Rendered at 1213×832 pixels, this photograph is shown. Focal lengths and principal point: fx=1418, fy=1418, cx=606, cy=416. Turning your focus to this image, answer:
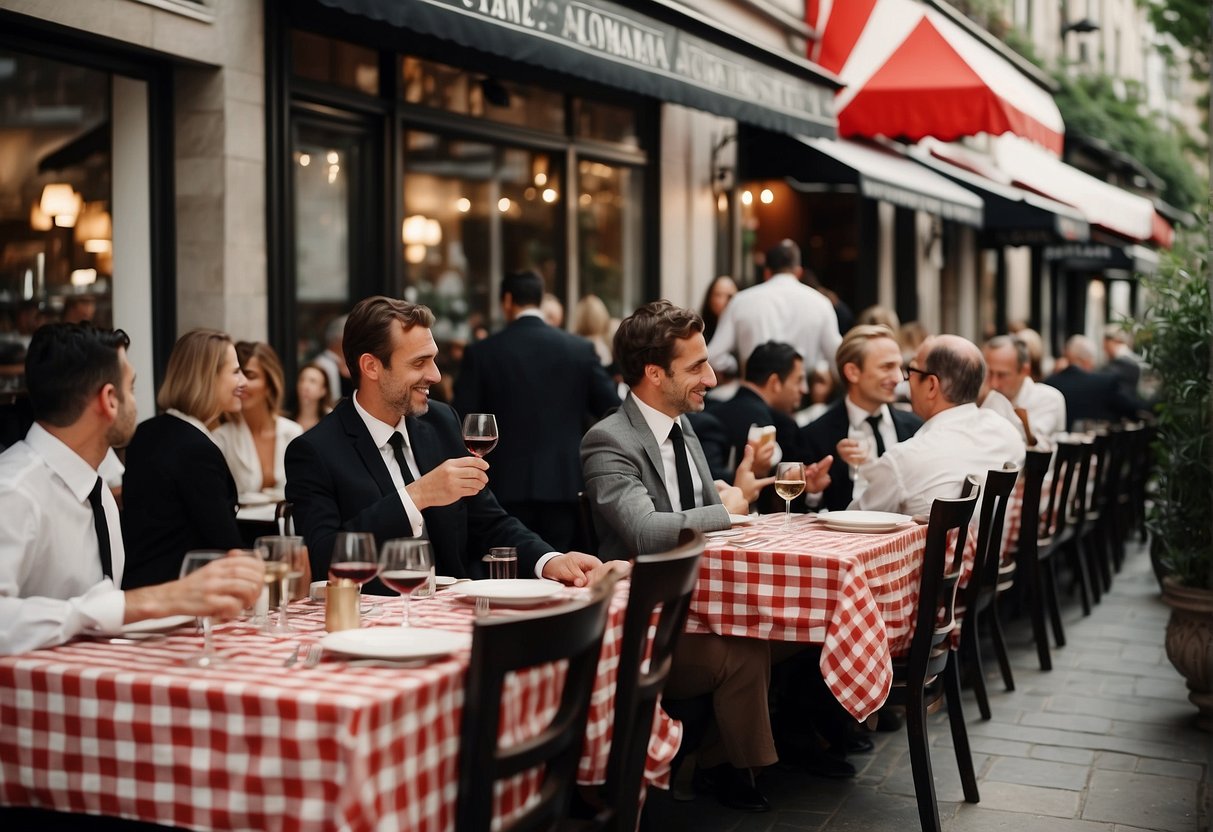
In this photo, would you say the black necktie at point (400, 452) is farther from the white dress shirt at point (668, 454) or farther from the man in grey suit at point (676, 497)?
the white dress shirt at point (668, 454)

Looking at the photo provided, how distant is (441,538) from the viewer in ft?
14.4

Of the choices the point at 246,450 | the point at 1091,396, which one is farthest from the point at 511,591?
the point at 1091,396

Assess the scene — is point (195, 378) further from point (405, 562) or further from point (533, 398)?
point (533, 398)

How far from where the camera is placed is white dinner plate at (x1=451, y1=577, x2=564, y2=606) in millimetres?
3412

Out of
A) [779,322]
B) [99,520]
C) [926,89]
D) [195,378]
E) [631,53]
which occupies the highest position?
[926,89]

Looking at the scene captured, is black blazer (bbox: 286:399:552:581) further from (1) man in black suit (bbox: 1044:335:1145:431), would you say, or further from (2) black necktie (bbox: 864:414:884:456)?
(1) man in black suit (bbox: 1044:335:1145:431)

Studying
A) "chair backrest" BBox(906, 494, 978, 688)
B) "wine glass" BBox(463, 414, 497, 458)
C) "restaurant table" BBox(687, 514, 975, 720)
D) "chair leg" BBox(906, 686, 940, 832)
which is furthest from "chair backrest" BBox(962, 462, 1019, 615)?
"wine glass" BBox(463, 414, 497, 458)

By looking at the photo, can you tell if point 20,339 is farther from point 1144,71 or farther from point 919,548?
point 1144,71

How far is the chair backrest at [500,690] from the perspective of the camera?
2564mm

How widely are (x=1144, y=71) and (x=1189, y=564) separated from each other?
38.1 m

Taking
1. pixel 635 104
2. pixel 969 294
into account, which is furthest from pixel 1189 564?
pixel 969 294

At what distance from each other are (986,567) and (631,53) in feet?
11.7

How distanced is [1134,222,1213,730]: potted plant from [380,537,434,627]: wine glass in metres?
4.01

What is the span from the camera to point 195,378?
16.1ft
